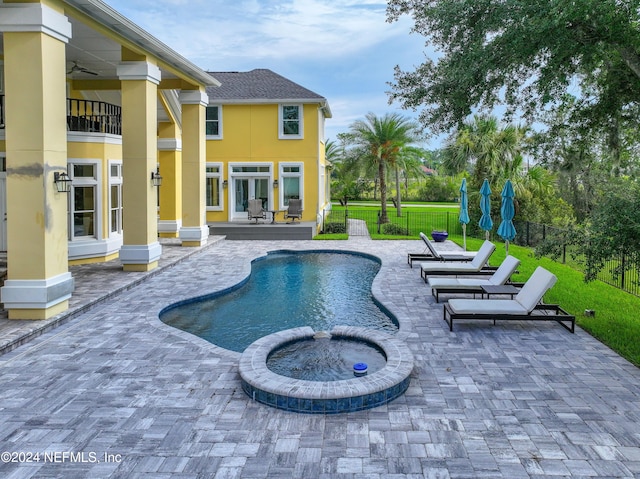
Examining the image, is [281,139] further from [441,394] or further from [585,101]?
[441,394]

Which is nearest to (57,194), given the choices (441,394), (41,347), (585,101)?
(41,347)

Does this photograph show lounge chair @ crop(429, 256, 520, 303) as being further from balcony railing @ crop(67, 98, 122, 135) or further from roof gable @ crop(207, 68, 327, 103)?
roof gable @ crop(207, 68, 327, 103)

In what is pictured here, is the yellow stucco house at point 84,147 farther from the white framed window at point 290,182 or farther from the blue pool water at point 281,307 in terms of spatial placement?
the white framed window at point 290,182

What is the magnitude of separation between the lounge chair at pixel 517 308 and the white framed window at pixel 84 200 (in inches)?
410

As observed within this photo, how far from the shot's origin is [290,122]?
24.9 meters

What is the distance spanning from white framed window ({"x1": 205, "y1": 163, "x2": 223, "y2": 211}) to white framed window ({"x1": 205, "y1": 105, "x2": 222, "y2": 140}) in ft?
4.49

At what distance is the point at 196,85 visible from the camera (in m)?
17.9

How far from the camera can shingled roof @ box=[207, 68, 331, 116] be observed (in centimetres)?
2450

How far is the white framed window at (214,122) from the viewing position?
24984mm

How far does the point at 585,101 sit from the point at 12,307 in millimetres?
11838

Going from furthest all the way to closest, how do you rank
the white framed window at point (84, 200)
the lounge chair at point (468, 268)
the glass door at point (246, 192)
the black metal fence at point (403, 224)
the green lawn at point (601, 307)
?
the black metal fence at point (403, 224)
the glass door at point (246, 192)
the white framed window at point (84, 200)
the lounge chair at point (468, 268)
the green lawn at point (601, 307)

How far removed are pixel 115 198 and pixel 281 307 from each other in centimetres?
767

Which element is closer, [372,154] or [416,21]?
[416,21]

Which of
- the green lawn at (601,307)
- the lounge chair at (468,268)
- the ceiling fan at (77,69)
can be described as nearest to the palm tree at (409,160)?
the green lawn at (601,307)
